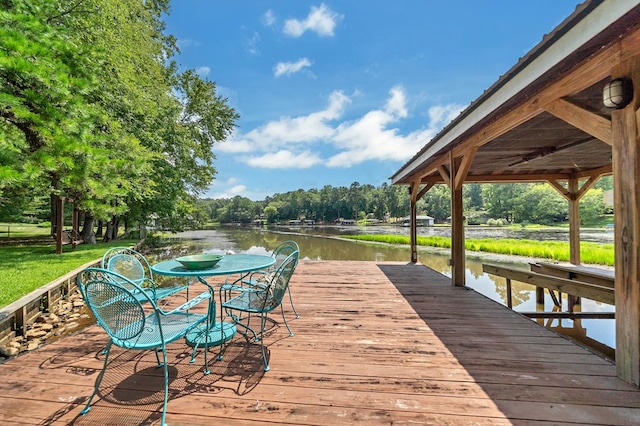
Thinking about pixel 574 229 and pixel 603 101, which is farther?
pixel 574 229

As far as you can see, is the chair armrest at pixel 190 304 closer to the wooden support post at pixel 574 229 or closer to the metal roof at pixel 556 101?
the metal roof at pixel 556 101

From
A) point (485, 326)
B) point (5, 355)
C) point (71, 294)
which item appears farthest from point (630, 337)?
point (71, 294)

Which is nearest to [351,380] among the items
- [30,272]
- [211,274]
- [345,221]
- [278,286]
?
[278,286]

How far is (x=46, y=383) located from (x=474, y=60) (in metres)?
12.1

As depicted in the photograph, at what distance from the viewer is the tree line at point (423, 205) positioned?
38438 millimetres

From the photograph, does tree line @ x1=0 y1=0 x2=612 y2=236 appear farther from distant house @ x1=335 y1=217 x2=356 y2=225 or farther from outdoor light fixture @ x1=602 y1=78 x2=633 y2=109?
distant house @ x1=335 y1=217 x2=356 y2=225

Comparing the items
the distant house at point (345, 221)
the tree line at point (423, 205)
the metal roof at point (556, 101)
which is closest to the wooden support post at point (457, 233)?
the metal roof at point (556, 101)

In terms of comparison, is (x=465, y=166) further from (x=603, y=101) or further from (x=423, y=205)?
(x=423, y=205)

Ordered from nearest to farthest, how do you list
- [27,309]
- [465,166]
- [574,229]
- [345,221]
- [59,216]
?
1. [27,309]
2. [465,166]
3. [574,229]
4. [59,216]
5. [345,221]

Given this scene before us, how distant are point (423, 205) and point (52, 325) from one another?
193 ft

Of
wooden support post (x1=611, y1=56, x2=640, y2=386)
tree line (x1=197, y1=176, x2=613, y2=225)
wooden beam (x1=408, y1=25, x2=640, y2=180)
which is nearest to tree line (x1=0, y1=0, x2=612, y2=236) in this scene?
wooden beam (x1=408, y1=25, x2=640, y2=180)

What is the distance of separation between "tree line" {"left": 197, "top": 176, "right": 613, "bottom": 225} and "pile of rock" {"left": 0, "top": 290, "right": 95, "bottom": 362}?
29.1m

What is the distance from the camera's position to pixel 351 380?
6.46 ft

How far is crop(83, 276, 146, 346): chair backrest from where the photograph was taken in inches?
64.7
